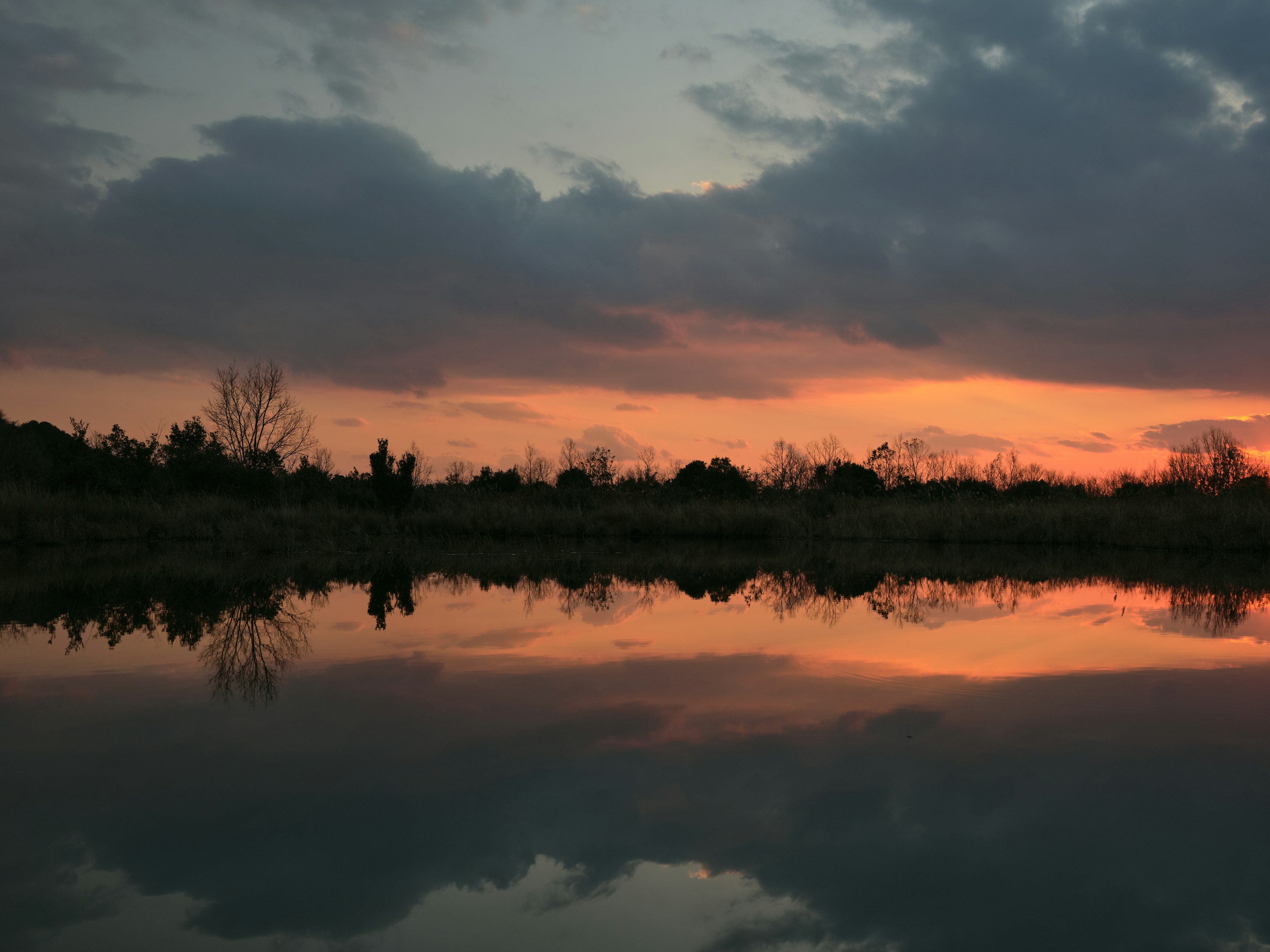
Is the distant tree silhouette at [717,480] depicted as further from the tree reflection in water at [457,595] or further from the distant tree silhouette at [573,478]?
the tree reflection in water at [457,595]

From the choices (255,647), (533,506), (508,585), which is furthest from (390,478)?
(255,647)

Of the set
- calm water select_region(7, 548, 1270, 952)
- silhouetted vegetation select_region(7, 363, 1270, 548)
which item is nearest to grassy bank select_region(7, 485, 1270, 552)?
silhouetted vegetation select_region(7, 363, 1270, 548)

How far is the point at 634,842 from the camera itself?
2.98 metres

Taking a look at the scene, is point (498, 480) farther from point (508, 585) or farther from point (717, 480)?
point (508, 585)

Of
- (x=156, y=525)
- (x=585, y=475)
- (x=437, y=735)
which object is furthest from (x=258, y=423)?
(x=437, y=735)

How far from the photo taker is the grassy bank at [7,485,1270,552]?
1808 cm

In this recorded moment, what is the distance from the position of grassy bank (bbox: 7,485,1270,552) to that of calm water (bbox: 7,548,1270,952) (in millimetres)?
11888

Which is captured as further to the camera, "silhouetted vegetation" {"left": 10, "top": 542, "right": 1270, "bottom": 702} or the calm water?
"silhouetted vegetation" {"left": 10, "top": 542, "right": 1270, "bottom": 702}

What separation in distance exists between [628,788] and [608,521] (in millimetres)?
19575

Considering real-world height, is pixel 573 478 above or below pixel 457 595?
above

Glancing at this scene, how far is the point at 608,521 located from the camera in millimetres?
23062

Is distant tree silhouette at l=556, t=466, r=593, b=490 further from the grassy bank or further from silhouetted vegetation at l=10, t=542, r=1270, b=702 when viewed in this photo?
silhouetted vegetation at l=10, t=542, r=1270, b=702

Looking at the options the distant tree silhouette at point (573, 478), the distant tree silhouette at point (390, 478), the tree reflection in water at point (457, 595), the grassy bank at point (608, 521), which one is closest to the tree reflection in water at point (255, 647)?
the tree reflection in water at point (457, 595)

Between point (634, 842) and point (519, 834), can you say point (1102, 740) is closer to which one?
point (634, 842)
